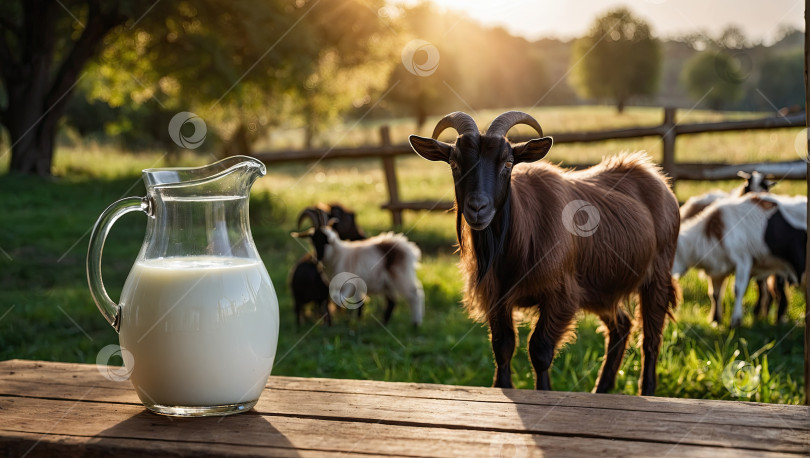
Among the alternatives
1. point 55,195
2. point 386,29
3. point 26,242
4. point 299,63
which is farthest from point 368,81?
point 26,242

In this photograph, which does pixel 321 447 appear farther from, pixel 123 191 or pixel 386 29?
pixel 386 29

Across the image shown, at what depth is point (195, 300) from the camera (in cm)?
208

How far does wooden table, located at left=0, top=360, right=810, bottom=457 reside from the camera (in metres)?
1.89

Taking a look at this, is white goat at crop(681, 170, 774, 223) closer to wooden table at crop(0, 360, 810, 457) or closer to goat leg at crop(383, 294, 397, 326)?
goat leg at crop(383, 294, 397, 326)

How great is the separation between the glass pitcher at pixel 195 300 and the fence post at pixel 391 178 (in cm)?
996

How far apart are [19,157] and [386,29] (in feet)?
33.7

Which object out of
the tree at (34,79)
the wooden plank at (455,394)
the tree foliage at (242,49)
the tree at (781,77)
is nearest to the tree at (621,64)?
the tree at (781,77)

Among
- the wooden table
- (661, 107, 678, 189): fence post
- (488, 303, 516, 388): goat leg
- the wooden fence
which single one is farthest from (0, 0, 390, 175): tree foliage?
the wooden table

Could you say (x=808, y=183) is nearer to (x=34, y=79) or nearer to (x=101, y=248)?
(x=101, y=248)

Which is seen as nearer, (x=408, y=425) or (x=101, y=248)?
(x=408, y=425)

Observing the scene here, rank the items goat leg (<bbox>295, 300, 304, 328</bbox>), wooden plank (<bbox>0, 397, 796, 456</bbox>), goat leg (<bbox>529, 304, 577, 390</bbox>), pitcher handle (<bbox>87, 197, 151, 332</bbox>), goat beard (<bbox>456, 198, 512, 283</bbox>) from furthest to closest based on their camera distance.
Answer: goat leg (<bbox>295, 300, 304, 328</bbox>) → goat leg (<bbox>529, 304, 577, 390</bbox>) → goat beard (<bbox>456, 198, 512, 283</bbox>) → pitcher handle (<bbox>87, 197, 151, 332</bbox>) → wooden plank (<bbox>0, 397, 796, 456</bbox>)

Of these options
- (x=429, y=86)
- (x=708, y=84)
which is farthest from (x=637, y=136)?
(x=708, y=84)

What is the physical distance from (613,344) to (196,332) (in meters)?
2.89

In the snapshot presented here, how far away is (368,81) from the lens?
2675cm
